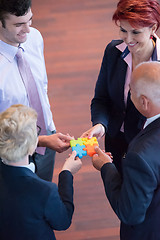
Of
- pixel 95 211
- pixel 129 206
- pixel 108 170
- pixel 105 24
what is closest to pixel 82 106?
pixel 95 211

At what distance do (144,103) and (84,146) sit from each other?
2.15ft

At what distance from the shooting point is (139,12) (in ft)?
6.63

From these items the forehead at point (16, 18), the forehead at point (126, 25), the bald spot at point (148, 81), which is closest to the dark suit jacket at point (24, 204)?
the bald spot at point (148, 81)

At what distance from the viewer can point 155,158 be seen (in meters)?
1.54

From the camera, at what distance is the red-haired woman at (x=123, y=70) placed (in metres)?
2.05

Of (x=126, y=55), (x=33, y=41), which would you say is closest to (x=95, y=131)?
(x=126, y=55)

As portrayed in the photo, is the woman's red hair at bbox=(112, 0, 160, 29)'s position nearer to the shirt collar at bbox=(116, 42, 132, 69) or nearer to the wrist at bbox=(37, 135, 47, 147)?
the shirt collar at bbox=(116, 42, 132, 69)

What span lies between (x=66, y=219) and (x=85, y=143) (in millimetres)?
573

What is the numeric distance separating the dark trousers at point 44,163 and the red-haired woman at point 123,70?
1.45ft

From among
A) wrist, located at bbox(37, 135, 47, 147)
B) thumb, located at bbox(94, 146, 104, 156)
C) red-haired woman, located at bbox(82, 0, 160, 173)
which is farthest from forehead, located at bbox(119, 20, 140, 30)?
wrist, located at bbox(37, 135, 47, 147)

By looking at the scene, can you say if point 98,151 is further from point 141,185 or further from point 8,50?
point 8,50

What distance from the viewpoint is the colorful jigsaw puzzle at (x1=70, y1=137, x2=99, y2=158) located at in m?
2.14

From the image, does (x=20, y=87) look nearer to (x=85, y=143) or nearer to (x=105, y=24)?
(x=85, y=143)

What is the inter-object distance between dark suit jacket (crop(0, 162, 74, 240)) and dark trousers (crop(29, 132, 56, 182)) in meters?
0.78
